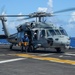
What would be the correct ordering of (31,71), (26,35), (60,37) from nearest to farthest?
(31,71) → (60,37) → (26,35)

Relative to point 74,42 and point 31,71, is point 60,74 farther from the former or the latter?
point 74,42

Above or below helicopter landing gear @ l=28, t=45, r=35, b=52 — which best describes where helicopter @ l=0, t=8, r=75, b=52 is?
above

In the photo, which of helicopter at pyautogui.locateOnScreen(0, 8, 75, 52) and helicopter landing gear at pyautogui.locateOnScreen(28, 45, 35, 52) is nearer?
helicopter at pyautogui.locateOnScreen(0, 8, 75, 52)

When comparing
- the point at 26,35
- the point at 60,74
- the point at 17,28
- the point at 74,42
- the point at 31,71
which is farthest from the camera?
the point at 74,42

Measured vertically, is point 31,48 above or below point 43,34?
below

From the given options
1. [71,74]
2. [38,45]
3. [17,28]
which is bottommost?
[71,74]

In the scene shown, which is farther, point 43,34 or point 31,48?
point 31,48

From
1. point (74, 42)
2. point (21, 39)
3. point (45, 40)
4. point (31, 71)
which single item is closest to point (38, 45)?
point (45, 40)

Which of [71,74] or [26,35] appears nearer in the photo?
[71,74]

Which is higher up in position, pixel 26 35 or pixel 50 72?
pixel 26 35

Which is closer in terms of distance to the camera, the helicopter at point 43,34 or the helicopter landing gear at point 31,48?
the helicopter at point 43,34

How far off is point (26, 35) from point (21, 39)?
1754 mm

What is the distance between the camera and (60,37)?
24359mm

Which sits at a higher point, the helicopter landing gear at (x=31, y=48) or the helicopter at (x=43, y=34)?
the helicopter at (x=43, y=34)
